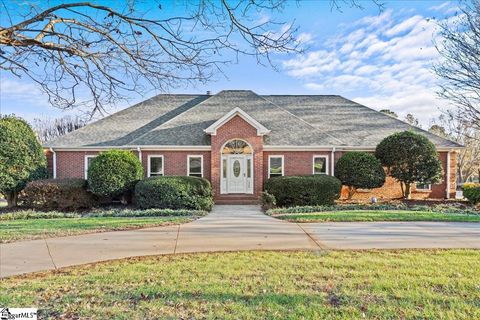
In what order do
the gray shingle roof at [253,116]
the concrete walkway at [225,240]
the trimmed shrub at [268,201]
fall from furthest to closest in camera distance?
the gray shingle roof at [253,116] < the trimmed shrub at [268,201] < the concrete walkway at [225,240]

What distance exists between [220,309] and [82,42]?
4579 mm

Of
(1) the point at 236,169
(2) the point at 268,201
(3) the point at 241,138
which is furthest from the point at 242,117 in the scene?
(2) the point at 268,201

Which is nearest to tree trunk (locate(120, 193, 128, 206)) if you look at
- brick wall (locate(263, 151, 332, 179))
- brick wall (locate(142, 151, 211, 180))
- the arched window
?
brick wall (locate(142, 151, 211, 180))

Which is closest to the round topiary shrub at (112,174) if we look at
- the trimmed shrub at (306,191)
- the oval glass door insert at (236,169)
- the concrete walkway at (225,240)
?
the oval glass door insert at (236,169)

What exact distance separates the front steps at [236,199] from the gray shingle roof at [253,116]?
313 cm

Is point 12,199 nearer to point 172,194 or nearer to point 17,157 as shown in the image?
point 17,157

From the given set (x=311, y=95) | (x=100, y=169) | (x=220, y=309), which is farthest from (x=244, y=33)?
(x=311, y=95)

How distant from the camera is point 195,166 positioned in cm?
1895

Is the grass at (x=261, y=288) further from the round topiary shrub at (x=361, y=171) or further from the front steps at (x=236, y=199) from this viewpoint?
the front steps at (x=236, y=199)

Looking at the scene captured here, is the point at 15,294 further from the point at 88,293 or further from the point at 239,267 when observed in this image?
the point at 239,267

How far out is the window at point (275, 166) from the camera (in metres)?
19.0

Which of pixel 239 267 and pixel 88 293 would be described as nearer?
pixel 88 293

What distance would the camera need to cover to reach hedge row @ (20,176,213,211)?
1534cm

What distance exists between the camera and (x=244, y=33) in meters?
5.07
